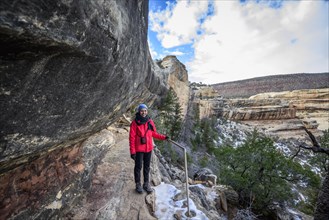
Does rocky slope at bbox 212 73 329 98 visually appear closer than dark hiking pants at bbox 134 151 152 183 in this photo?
No

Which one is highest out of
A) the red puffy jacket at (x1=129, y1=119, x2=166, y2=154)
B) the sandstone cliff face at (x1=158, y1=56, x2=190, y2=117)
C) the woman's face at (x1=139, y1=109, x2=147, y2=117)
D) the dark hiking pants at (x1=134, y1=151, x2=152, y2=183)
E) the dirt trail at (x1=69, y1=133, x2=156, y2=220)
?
the sandstone cliff face at (x1=158, y1=56, x2=190, y2=117)

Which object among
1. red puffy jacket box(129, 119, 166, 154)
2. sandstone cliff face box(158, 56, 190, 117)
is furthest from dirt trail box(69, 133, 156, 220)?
sandstone cliff face box(158, 56, 190, 117)

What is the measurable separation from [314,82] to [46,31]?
97885 mm

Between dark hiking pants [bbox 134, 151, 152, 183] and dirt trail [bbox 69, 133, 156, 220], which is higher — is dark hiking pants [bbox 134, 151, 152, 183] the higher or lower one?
the higher one

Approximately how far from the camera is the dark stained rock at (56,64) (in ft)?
4.69

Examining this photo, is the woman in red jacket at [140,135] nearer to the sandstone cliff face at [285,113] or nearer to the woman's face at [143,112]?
the woman's face at [143,112]

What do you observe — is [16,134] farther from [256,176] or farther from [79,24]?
[256,176]

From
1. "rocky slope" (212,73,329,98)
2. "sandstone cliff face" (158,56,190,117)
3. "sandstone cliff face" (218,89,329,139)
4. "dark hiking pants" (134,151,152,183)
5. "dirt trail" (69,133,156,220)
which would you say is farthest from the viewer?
"rocky slope" (212,73,329,98)

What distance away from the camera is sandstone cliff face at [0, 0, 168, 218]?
148 cm

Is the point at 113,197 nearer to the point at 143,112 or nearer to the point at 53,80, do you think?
the point at 143,112

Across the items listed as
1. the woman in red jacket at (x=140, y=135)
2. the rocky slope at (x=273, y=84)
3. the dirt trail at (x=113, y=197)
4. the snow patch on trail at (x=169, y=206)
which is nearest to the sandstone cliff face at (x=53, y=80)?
the dirt trail at (x=113, y=197)

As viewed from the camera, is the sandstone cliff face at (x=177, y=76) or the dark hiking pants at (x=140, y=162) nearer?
the dark hiking pants at (x=140, y=162)

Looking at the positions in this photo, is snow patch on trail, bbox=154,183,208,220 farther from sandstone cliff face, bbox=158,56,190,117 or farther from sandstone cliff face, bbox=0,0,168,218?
sandstone cliff face, bbox=158,56,190,117

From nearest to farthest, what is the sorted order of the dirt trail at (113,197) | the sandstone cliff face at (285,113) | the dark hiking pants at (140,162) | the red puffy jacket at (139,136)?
1. the dirt trail at (113,197)
2. the red puffy jacket at (139,136)
3. the dark hiking pants at (140,162)
4. the sandstone cliff face at (285,113)
